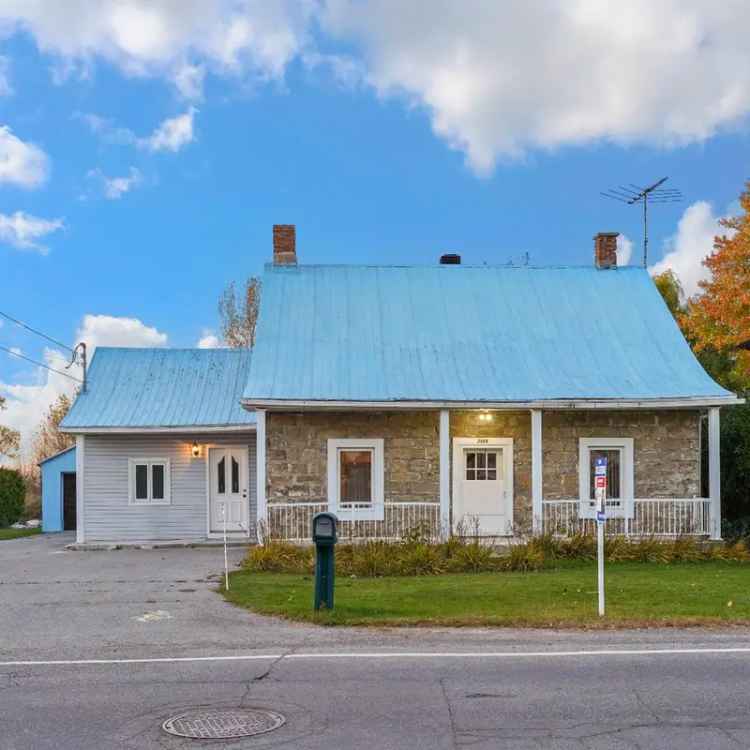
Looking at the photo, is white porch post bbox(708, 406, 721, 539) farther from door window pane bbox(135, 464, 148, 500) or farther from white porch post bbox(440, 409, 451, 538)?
door window pane bbox(135, 464, 148, 500)

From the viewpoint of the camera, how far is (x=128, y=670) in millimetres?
8586

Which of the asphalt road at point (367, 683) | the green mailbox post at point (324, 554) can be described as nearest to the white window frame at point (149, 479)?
Result: the asphalt road at point (367, 683)

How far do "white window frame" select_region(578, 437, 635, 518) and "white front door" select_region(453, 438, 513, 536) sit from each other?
1.46 meters

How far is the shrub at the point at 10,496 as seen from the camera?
33000 millimetres

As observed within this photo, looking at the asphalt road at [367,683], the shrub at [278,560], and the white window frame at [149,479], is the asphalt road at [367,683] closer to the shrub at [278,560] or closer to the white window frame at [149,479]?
the shrub at [278,560]

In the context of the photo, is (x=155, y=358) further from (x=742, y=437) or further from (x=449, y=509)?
(x=742, y=437)

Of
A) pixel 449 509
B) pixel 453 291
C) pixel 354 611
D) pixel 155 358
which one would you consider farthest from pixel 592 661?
pixel 155 358

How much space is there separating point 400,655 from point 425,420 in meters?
10.6

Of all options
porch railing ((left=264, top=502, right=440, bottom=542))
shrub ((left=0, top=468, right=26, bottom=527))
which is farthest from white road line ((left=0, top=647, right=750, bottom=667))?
shrub ((left=0, top=468, right=26, bottom=527))

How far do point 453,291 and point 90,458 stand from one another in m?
9.81

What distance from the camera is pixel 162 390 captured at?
2394 cm

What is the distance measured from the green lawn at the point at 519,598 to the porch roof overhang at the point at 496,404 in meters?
3.61

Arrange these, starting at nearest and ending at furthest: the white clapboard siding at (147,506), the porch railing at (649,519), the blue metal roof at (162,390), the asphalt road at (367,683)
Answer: the asphalt road at (367,683) → the porch railing at (649,519) → the blue metal roof at (162,390) → the white clapboard siding at (147,506)

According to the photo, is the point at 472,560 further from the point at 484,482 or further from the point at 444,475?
the point at 484,482
